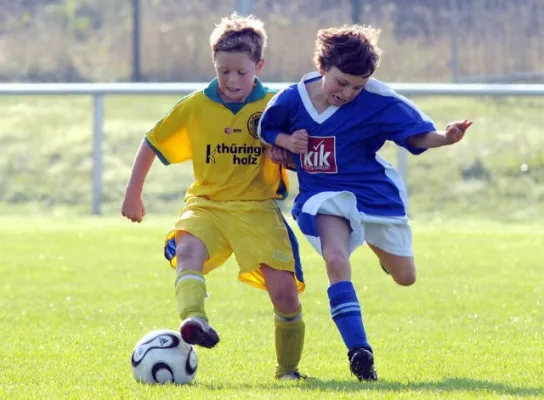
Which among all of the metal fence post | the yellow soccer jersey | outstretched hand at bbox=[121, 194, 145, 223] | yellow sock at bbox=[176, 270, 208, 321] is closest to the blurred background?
the metal fence post

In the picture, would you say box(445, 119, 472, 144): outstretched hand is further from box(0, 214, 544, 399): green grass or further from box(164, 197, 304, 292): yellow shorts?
box(0, 214, 544, 399): green grass

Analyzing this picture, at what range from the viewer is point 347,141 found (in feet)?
18.9

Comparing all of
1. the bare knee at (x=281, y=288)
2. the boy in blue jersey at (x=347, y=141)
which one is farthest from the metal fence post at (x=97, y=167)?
the bare knee at (x=281, y=288)

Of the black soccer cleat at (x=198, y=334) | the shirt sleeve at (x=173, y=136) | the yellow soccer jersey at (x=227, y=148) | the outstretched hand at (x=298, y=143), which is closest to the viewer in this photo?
the black soccer cleat at (x=198, y=334)

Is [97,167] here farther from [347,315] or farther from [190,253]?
[347,315]

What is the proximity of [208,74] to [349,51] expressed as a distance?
48.0 ft

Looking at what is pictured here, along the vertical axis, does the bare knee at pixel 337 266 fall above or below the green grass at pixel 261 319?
above

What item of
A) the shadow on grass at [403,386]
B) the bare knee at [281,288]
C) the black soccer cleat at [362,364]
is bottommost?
the shadow on grass at [403,386]

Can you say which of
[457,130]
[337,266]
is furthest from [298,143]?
[457,130]

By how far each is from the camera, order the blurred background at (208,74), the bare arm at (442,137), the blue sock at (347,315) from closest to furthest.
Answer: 1. the blue sock at (347,315)
2. the bare arm at (442,137)
3. the blurred background at (208,74)

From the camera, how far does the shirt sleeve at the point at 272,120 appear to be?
5793 millimetres

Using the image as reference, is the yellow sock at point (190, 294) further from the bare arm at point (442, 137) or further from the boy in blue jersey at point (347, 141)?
the bare arm at point (442, 137)

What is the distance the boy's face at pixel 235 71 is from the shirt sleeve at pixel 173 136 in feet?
0.81

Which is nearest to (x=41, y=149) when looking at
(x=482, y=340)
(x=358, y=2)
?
(x=358, y=2)
